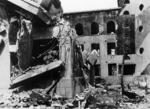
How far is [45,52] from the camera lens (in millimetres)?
15547

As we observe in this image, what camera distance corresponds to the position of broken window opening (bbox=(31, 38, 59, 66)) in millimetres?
15250

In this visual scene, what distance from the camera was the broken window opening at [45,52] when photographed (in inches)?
600

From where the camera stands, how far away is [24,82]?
49.2 feet

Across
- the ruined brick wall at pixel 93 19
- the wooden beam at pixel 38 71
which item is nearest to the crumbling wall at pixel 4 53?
the wooden beam at pixel 38 71

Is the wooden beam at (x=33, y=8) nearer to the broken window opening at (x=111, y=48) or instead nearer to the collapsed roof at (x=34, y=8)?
the collapsed roof at (x=34, y=8)

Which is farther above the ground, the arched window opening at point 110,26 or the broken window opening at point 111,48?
the arched window opening at point 110,26

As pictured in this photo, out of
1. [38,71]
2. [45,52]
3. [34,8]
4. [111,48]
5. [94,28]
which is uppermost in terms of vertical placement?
[94,28]

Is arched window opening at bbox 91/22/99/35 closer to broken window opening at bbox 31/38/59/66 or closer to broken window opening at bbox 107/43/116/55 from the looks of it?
broken window opening at bbox 107/43/116/55

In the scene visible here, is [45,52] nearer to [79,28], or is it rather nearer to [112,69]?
[112,69]

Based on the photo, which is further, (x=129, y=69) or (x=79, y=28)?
(x=79, y=28)

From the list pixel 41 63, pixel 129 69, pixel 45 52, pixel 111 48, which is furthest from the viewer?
pixel 111 48

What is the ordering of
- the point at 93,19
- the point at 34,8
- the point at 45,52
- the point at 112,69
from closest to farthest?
the point at 34,8, the point at 45,52, the point at 112,69, the point at 93,19

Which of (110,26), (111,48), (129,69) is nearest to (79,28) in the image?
(110,26)

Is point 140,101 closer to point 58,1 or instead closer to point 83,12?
point 58,1
